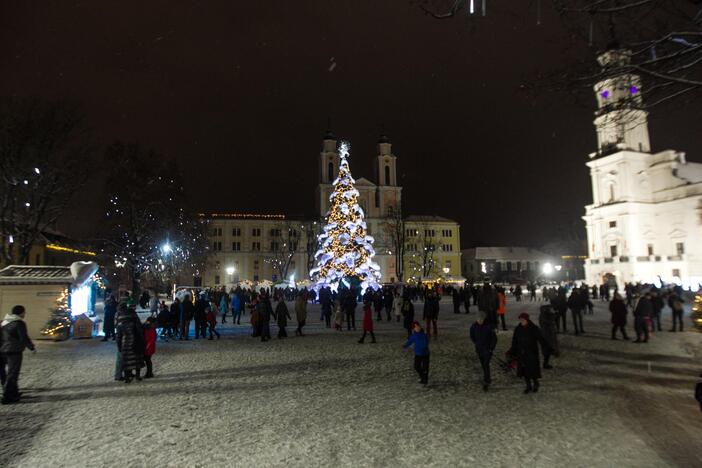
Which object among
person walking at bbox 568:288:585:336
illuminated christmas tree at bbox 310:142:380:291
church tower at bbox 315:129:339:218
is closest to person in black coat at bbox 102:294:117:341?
person walking at bbox 568:288:585:336

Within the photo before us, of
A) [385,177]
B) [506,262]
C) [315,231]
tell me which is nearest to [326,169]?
[385,177]

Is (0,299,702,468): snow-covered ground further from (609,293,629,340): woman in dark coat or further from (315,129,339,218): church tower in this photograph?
(315,129,339,218): church tower

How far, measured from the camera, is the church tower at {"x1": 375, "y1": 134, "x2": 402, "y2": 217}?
84125mm

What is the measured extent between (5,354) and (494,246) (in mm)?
107859

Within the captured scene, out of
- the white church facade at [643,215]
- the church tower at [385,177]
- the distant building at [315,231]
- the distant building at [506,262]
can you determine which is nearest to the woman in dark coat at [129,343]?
the white church facade at [643,215]

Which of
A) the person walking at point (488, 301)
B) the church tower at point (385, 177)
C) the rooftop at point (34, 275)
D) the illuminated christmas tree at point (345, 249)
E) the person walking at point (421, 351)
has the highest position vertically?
the church tower at point (385, 177)

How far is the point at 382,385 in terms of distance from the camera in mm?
8828

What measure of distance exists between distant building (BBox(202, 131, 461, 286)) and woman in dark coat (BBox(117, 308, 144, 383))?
6314 centimetres

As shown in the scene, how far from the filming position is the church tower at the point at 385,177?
276 ft

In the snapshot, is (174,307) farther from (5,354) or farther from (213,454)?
(213,454)

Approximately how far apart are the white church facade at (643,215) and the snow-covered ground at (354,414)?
1747 inches

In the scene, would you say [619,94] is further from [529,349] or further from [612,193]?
[612,193]

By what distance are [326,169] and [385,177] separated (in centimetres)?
1102

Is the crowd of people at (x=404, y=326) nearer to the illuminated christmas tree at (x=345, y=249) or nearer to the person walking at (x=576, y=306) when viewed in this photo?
the person walking at (x=576, y=306)
